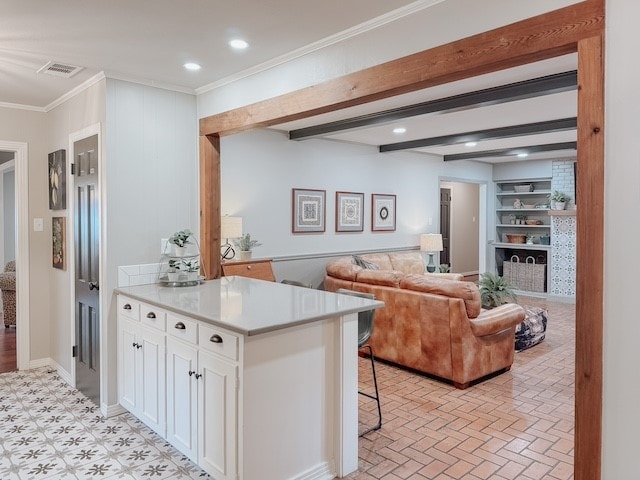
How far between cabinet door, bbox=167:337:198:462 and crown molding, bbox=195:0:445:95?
1850 mm

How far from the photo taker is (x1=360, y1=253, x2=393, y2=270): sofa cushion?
657cm

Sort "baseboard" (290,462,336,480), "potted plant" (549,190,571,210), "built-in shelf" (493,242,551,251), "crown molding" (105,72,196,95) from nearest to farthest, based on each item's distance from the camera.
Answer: "baseboard" (290,462,336,480) < "crown molding" (105,72,196,95) < "potted plant" (549,190,571,210) < "built-in shelf" (493,242,551,251)

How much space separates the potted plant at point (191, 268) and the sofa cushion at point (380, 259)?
318 centimetres

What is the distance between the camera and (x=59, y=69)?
3297mm

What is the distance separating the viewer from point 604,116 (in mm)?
1715

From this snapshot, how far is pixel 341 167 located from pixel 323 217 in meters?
0.79

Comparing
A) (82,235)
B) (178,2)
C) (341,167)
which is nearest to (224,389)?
(178,2)

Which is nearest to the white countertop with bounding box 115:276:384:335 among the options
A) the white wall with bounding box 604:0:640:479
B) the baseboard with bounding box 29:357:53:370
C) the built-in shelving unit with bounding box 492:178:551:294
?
the white wall with bounding box 604:0:640:479

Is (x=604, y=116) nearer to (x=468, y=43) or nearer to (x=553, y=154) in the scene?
(x=468, y=43)

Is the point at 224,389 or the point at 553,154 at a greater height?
the point at 553,154

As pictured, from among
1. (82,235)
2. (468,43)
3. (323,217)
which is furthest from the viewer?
(323,217)

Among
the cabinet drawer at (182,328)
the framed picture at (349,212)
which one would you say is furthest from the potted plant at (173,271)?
the framed picture at (349,212)

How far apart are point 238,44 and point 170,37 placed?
0.39 m

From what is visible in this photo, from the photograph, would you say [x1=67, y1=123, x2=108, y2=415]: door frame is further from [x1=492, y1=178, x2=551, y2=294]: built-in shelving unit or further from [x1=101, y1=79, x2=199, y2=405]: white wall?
[x1=492, y1=178, x2=551, y2=294]: built-in shelving unit
